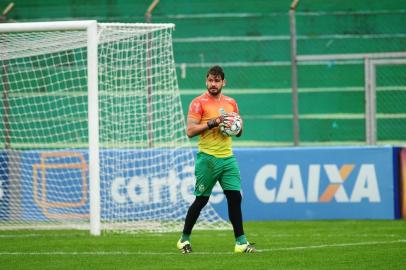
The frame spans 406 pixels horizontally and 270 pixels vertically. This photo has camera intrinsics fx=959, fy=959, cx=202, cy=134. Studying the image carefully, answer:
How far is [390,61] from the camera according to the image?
16.7 m

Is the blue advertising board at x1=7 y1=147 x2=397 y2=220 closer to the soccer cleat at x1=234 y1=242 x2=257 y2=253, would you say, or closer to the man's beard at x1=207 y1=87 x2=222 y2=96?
the man's beard at x1=207 y1=87 x2=222 y2=96

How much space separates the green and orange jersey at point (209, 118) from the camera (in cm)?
1084

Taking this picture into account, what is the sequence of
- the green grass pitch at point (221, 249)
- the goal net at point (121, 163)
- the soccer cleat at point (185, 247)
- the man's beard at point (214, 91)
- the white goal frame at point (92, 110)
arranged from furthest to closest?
the goal net at point (121, 163) < the white goal frame at point (92, 110) < the man's beard at point (214, 91) < the soccer cleat at point (185, 247) < the green grass pitch at point (221, 249)

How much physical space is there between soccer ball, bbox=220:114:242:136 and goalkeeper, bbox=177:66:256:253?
0.08 meters

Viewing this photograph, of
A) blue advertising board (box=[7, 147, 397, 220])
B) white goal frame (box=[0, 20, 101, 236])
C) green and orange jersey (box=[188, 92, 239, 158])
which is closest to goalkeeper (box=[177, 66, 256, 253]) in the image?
green and orange jersey (box=[188, 92, 239, 158])

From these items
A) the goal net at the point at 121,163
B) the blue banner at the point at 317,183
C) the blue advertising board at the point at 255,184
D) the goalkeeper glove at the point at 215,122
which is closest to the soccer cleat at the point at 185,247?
the goalkeeper glove at the point at 215,122

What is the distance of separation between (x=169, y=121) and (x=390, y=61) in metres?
4.03

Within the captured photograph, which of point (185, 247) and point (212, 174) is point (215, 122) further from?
point (185, 247)

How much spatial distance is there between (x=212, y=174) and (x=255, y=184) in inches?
189

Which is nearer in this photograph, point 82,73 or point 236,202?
point 236,202

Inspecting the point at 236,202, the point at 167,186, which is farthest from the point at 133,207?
the point at 236,202

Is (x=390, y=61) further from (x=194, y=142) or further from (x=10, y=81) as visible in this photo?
(x=10, y=81)

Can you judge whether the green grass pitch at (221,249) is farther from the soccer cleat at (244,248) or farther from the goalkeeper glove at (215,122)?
the goalkeeper glove at (215,122)

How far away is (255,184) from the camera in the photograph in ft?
50.9
